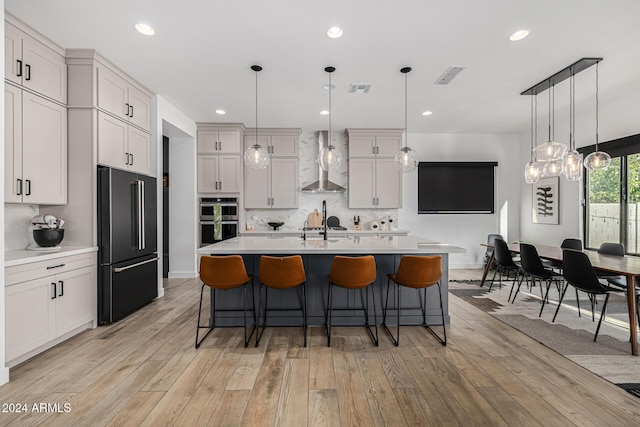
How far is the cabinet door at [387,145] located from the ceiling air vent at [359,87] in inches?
80.5

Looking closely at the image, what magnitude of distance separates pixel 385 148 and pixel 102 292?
5.14 metres

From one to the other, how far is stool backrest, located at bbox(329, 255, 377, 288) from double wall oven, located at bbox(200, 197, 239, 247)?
3.41 meters

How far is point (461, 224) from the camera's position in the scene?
6.64 m

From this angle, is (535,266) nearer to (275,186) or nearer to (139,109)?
A: (275,186)

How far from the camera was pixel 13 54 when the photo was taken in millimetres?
2654

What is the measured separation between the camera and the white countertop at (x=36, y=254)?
2412 millimetres

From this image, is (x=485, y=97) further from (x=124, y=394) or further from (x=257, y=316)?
(x=124, y=394)

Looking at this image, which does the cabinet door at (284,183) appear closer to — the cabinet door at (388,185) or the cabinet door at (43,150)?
the cabinet door at (388,185)

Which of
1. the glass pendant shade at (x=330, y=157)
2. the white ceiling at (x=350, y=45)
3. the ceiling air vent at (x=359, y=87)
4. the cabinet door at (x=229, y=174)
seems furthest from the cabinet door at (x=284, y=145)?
the glass pendant shade at (x=330, y=157)

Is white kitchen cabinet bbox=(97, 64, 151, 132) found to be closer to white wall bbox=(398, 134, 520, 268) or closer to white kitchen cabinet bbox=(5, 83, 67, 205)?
white kitchen cabinet bbox=(5, 83, 67, 205)

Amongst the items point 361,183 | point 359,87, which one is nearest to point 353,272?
point 359,87

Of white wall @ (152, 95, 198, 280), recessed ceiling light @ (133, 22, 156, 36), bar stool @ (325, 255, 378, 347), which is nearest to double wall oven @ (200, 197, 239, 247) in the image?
white wall @ (152, 95, 198, 280)

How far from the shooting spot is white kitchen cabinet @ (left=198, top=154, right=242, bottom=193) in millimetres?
5816

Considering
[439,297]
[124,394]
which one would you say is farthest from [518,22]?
[124,394]
